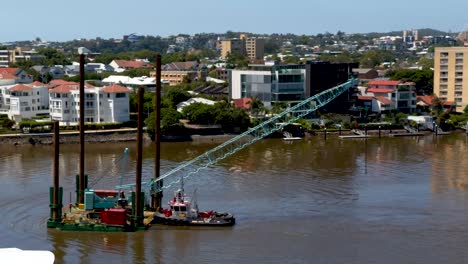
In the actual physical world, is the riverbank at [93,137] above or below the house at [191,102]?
below

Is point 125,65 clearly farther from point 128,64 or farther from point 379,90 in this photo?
point 379,90

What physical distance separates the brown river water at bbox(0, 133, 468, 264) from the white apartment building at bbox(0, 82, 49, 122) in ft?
15.6

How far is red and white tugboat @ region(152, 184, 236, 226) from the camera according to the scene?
1489cm

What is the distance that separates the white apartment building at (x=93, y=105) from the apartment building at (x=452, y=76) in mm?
16385

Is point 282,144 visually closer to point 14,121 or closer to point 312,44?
point 14,121

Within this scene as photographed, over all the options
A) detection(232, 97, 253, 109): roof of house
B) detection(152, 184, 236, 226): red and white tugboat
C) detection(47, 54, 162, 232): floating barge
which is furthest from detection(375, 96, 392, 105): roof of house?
detection(47, 54, 162, 232): floating barge

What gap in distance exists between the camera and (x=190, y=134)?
29.7m

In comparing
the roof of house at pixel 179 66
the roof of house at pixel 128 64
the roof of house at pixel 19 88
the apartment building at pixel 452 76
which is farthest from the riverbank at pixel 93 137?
the roof of house at pixel 128 64

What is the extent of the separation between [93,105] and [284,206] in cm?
1562

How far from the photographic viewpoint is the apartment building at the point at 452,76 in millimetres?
38031

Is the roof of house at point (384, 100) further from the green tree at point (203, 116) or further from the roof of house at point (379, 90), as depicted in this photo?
the green tree at point (203, 116)

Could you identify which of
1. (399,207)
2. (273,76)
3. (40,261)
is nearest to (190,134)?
(273,76)

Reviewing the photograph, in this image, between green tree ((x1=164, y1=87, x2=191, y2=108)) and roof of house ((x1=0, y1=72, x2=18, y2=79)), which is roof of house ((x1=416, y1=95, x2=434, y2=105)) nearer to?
green tree ((x1=164, y1=87, x2=191, y2=108))

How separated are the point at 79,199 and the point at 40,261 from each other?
10207 millimetres
